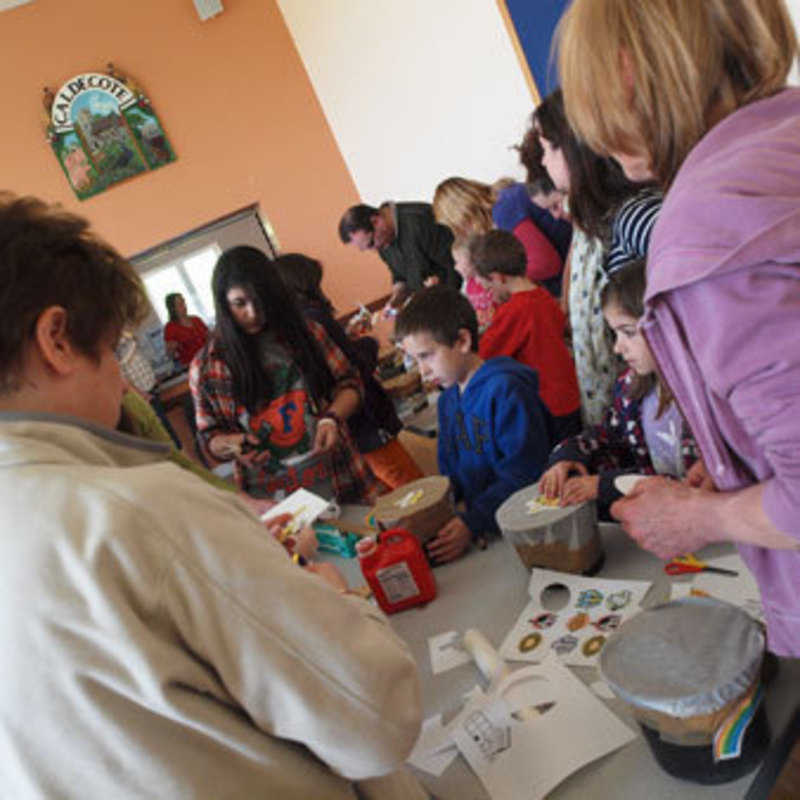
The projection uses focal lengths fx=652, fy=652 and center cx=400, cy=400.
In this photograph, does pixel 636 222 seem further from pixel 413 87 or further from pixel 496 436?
pixel 413 87

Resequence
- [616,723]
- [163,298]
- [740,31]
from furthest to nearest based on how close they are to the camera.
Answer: [163,298], [616,723], [740,31]

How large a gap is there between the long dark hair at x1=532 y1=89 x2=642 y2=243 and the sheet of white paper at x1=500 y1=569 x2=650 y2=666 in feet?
2.68

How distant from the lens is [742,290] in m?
0.61

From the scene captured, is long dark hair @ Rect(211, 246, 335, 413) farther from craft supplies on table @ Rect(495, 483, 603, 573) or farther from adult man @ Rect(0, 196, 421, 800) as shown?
adult man @ Rect(0, 196, 421, 800)

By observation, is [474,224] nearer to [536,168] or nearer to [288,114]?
[536,168]

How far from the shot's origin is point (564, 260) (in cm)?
341

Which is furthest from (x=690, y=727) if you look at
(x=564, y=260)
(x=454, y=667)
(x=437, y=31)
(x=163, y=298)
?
(x=163, y=298)

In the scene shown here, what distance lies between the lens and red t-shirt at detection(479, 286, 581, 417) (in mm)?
2535

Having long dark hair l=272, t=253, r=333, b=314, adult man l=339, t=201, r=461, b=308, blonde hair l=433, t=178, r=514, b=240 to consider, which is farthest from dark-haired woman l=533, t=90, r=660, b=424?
adult man l=339, t=201, r=461, b=308

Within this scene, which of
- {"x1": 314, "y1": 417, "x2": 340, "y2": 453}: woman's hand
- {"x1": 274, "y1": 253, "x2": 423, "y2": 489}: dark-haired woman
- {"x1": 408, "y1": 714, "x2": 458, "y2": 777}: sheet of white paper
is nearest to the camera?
{"x1": 408, "y1": 714, "x2": 458, "y2": 777}: sheet of white paper

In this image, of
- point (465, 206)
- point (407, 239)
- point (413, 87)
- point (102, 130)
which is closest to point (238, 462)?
point (465, 206)

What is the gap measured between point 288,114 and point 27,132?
2275 mm

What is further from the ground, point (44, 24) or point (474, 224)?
point (44, 24)

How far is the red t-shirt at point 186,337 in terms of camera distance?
593 centimetres
